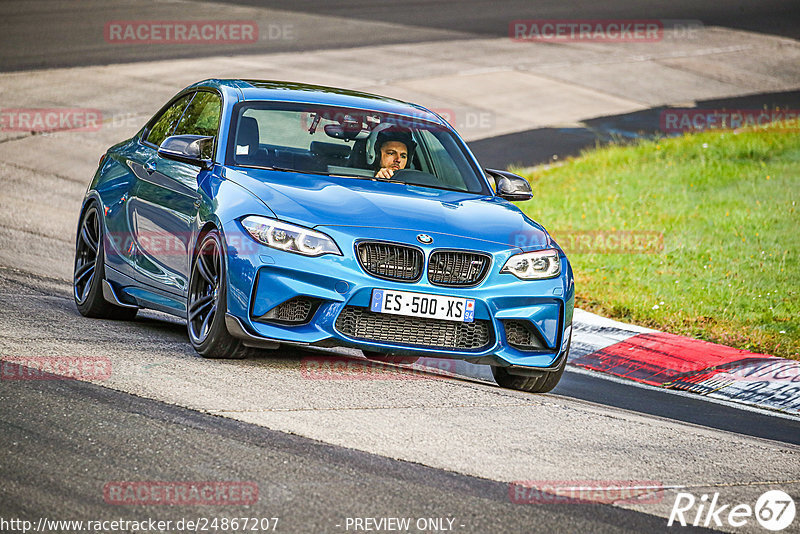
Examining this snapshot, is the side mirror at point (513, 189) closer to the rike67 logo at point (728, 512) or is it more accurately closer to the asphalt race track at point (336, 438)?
the asphalt race track at point (336, 438)

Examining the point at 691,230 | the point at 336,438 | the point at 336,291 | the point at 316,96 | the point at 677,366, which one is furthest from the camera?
the point at 691,230

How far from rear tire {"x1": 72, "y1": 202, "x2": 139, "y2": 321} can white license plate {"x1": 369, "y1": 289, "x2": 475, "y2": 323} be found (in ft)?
9.29

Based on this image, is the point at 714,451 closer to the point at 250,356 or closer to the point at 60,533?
the point at 250,356

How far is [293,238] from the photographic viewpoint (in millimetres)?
6793

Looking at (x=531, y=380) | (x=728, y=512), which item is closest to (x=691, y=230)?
(x=531, y=380)

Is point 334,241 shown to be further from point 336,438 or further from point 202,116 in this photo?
point 202,116

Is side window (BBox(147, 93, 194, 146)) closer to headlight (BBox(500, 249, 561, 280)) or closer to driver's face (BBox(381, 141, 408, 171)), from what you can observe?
driver's face (BBox(381, 141, 408, 171))

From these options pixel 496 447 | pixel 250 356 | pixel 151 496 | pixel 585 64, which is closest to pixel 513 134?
pixel 585 64

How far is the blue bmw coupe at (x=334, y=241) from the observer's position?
679 cm

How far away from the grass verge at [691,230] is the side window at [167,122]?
4.22 meters

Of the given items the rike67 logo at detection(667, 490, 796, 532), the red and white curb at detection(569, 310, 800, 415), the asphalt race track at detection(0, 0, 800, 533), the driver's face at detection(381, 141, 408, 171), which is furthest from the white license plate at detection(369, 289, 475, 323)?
the red and white curb at detection(569, 310, 800, 415)

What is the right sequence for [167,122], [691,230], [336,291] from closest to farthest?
[336,291]
[167,122]
[691,230]

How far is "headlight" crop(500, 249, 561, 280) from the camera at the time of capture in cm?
711

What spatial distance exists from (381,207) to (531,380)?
147 cm
